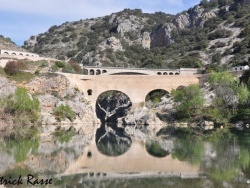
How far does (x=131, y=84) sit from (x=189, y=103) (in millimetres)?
15971

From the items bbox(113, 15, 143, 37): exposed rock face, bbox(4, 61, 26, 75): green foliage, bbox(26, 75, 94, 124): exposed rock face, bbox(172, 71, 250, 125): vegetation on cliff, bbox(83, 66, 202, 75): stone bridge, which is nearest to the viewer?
bbox(172, 71, 250, 125): vegetation on cliff

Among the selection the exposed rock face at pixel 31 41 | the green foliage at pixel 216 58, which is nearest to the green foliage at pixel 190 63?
the green foliage at pixel 216 58

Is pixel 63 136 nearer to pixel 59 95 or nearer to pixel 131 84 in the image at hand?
pixel 59 95

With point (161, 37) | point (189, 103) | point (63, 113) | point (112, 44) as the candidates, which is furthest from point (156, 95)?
point (161, 37)

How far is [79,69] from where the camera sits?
88.5 m

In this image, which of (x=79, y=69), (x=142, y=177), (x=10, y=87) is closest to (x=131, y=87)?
(x=79, y=69)

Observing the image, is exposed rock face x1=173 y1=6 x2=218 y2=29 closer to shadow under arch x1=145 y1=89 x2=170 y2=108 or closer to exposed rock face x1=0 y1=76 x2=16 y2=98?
shadow under arch x1=145 y1=89 x2=170 y2=108

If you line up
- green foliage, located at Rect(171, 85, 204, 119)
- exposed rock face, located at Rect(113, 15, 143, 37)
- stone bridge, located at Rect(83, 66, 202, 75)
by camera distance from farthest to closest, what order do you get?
exposed rock face, located at Rect(113, 15, 143, 37) → stone bridge, located at Rect(83, 66, 202, 75) → green foliage, located at Rect(171, 85, 204, 119)

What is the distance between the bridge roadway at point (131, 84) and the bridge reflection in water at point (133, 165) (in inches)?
1922

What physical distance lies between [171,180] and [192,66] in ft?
263

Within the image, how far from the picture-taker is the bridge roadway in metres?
79.2

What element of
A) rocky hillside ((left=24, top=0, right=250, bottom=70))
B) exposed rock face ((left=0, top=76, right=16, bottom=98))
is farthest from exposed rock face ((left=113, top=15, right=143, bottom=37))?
exposed rock face ((left=0, top=76, right=16, bottom=98))

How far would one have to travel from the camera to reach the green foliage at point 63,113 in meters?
67.6

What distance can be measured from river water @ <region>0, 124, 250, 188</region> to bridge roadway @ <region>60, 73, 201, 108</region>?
44724 mm
